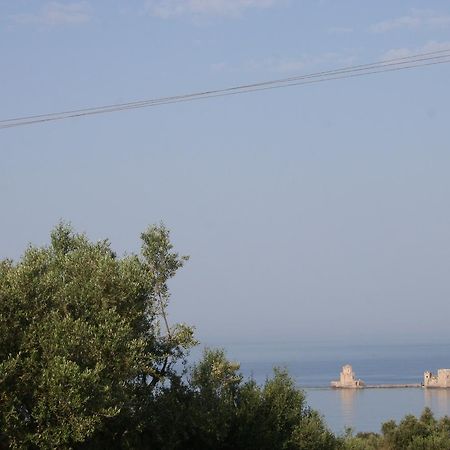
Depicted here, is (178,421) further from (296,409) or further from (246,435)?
(296,409)

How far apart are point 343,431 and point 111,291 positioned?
14.0 m

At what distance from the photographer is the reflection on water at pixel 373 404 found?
7529 centimetres

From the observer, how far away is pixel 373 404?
10244 cm

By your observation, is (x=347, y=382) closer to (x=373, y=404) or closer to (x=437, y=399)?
(x=437, y=399)

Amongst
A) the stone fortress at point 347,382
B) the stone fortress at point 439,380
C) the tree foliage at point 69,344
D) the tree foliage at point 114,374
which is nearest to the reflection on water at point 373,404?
the stone fortress at point 439,380

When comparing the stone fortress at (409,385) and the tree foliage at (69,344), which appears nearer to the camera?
the tree foliage at (69,344)

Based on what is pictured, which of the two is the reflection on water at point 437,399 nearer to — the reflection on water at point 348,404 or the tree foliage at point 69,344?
the reflection on water at point 348,404

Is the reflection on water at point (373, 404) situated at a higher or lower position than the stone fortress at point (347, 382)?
lower

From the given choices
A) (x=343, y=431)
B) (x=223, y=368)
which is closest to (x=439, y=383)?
(x=343, y=431)

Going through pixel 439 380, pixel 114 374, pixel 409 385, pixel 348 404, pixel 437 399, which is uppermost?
pixel 439 380

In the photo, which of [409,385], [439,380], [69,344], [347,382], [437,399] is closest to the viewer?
[69,344]

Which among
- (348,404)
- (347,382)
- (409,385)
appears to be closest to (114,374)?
(348,404)

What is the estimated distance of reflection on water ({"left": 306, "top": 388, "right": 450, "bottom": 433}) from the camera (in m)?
75.3

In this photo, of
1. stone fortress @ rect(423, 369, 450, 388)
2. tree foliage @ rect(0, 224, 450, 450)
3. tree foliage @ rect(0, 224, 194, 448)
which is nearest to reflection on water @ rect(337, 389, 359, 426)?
stone fortress @ rect(423, 369, 450, 388)
